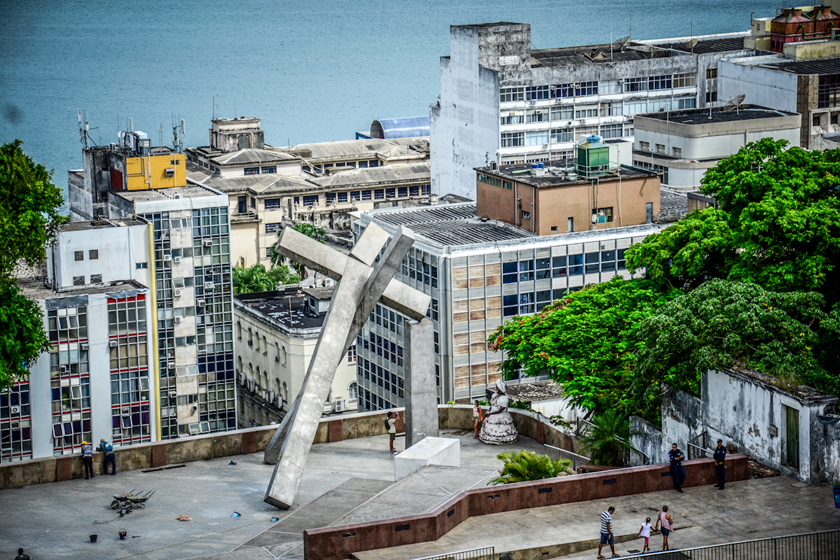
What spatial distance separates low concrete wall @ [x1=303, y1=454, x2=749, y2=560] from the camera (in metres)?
39.3

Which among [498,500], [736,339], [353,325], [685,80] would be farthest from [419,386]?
[685,80]

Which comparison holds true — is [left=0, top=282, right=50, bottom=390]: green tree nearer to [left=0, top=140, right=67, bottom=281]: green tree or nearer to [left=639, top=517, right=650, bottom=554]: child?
[left=0, top=140, right=67, bottom=281]: green tree

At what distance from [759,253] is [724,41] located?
126m

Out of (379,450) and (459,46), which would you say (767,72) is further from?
(379,450)

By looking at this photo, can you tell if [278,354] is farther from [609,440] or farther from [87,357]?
[609,440]

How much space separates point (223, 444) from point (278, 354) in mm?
64931

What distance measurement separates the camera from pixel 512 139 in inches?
6102

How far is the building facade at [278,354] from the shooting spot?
381 ft

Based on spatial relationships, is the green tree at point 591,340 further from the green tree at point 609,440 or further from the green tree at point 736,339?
the green tree at point 736,339

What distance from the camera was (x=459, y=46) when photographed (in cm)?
15575

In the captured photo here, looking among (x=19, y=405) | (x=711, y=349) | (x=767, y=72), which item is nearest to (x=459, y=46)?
(x=767, y=72)

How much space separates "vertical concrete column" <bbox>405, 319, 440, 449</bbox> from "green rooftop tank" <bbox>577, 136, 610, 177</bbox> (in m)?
43.9

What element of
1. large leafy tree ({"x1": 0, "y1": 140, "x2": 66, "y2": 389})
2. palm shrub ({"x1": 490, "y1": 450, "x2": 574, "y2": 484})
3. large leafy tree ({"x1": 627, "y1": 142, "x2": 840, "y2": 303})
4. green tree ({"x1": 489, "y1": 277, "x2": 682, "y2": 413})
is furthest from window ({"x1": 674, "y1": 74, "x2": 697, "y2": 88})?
palm shrub ({"x1": 490, "y1": 450, "x2": 574, "y2": 484})

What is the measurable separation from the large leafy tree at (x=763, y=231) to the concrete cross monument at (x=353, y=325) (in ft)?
→ 44.9
